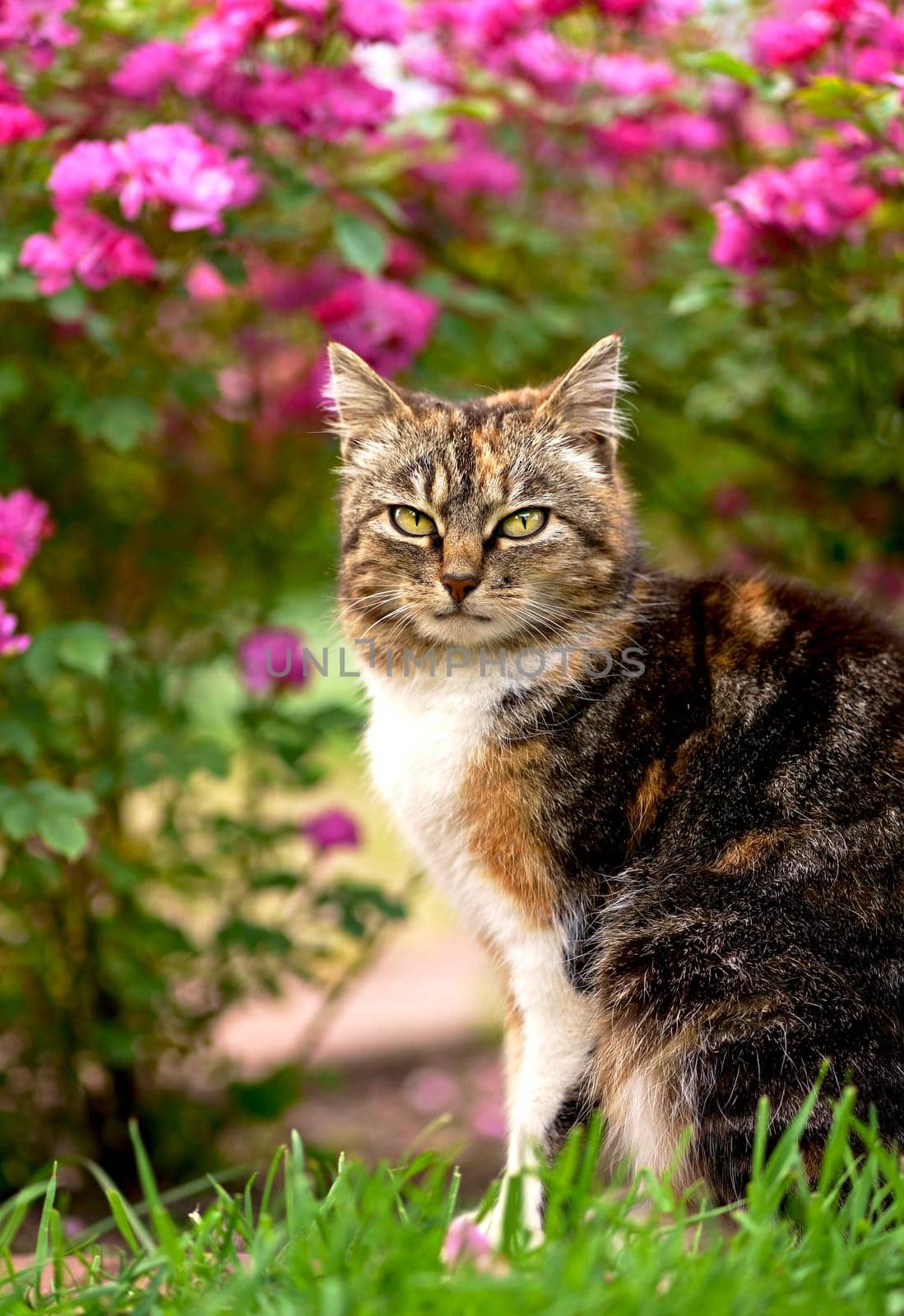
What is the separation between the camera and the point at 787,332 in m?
3.01

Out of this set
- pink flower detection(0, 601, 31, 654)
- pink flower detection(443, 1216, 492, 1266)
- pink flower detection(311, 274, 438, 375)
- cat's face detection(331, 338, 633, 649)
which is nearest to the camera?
pink flower detection(443, 1216, 492, 1266)

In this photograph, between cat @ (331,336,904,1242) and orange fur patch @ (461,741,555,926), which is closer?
cat @ (331,336,904,1242)

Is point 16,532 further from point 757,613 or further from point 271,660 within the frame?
point 757,613

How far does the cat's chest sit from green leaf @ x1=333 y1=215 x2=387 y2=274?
0.88 m

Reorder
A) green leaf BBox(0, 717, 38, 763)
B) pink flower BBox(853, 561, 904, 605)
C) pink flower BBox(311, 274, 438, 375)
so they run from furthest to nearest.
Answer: pink flower BBox(853, 561, 904, 605)
pink flower BBox(311, 274, 438, 375)
green leaf BBox(0, 717, 38, 763)

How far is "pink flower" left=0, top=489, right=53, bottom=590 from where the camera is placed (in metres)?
2.49

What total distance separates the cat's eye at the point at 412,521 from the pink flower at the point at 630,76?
56.6 inches

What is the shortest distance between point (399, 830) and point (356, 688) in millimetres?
426

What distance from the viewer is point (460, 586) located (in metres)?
2.27

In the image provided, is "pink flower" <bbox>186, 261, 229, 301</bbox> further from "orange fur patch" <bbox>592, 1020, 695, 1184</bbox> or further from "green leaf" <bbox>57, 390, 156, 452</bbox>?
"orange fur patch" <bbox>592, 1020, 695, 1184</bbox>

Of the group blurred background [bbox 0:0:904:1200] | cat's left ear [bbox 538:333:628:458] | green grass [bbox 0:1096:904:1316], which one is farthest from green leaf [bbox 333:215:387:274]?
green grass [bbox 0:1096:904:1316]

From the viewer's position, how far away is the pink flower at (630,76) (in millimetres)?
3096

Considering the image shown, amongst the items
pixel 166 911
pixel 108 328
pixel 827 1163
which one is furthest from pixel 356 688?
pixel 166 911

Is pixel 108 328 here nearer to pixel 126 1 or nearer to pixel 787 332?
pixel 126 1
